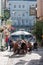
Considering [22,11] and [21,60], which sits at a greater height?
[21,60]

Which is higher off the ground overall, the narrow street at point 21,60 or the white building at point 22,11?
the narrow street at point 21,60

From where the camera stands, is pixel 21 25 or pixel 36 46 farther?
pixel 21 25

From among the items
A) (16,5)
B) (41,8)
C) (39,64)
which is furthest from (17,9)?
(39,64)

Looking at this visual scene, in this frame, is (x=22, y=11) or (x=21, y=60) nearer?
(x=21, y=60)

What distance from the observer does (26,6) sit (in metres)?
90.9

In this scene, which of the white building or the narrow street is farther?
the white building

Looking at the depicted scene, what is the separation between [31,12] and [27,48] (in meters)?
12.8

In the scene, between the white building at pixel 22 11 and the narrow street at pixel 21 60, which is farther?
the white building at pixel 22 11

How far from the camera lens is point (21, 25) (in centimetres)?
9031

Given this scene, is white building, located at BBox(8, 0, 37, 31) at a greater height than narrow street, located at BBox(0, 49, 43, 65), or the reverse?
narrow street, located at BBox(0, 49, 43, 65)

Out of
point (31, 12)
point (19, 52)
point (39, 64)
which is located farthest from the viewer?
point (31, 12)

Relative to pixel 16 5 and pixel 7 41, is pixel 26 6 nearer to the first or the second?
pixel 16 5

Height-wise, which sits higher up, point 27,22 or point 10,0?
point 10,0

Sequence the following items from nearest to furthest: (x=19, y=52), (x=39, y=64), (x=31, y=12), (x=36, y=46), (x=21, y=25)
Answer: (x=39, y=64) < (x=19, y=52) < (x=36, y=46) < (x=31, y=12) < (x=21, y=25)
